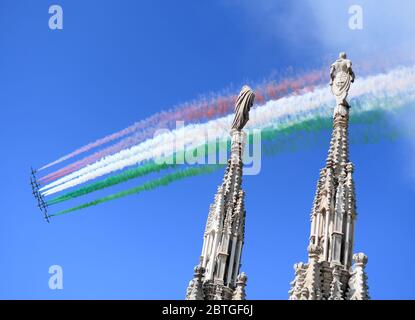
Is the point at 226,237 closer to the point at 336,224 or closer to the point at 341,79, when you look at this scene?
the point at 336,224

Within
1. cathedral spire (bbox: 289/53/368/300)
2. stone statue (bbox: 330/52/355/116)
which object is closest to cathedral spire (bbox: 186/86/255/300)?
cathedral spire (bbox: 289/53/368/300)

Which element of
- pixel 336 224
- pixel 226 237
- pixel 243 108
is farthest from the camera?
pixel 243 108

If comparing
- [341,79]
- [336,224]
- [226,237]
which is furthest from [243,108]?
[336,224]

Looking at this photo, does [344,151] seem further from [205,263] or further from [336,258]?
[205,263]

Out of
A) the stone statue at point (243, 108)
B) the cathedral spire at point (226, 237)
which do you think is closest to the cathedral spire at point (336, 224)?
the cathedral spire at point (226, 237)
